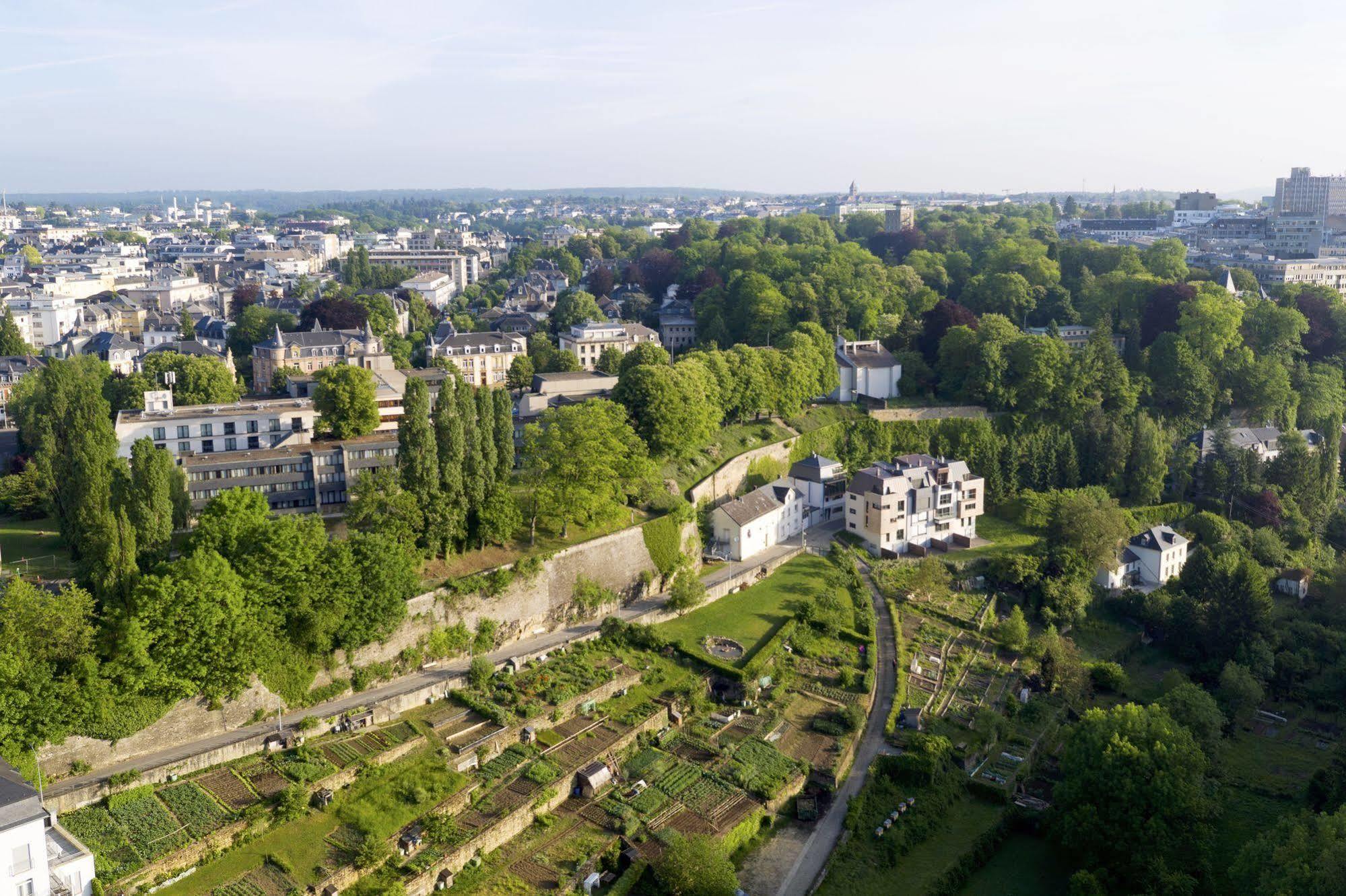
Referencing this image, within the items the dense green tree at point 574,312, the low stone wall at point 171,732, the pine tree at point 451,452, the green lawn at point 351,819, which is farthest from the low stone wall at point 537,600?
the dense green tree at point 574,312

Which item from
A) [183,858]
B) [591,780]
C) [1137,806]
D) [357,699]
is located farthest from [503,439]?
[1137,806]

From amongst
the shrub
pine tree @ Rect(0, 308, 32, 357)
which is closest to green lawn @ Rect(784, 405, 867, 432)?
the shrub

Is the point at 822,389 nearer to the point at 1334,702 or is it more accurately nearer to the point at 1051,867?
the point at 1334,702

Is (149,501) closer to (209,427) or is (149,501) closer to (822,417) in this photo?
(209,427)

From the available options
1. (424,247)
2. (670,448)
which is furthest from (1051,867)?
(424,247)

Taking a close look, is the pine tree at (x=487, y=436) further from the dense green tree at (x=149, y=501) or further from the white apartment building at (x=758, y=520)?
the white apartment building at (x=758, y=520)
